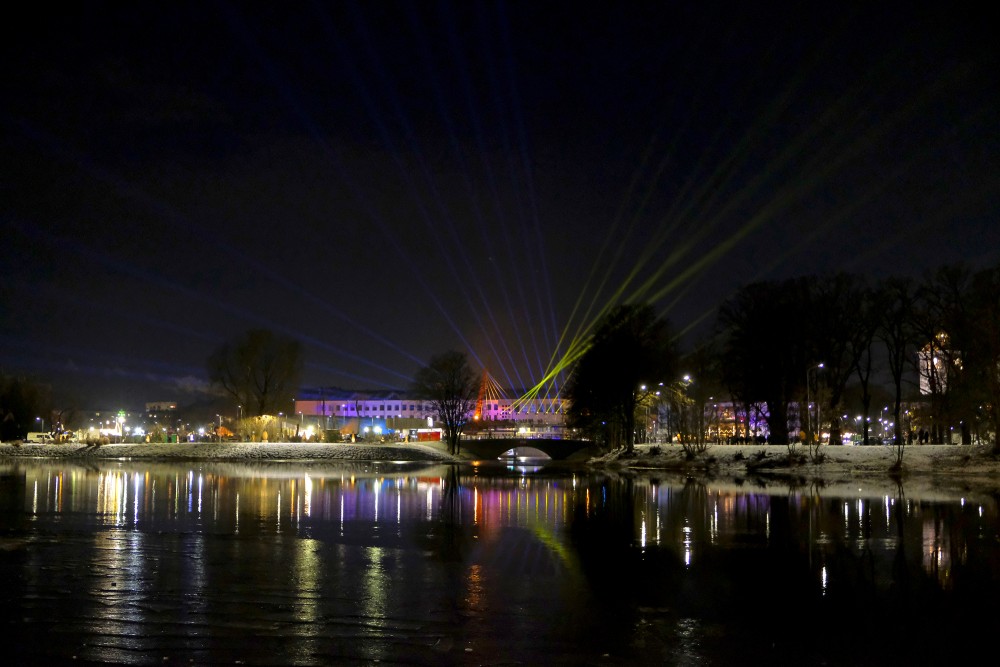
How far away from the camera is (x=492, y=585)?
14.6m

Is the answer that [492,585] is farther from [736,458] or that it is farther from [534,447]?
[534,447]

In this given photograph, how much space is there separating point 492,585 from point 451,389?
8235 centimetres

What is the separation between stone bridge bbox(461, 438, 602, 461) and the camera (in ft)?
336

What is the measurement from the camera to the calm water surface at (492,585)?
10500mm

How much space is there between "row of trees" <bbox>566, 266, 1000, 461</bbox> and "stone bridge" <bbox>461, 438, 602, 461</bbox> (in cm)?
2079

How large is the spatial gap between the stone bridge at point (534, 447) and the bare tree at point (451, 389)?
4.03 m

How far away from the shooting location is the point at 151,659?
9.80 meters

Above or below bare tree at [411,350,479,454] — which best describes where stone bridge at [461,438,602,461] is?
below

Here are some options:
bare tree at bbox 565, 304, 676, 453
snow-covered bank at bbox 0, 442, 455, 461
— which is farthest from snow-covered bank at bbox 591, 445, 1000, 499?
snow-covered bank at bbox 0, 442, 455, 461

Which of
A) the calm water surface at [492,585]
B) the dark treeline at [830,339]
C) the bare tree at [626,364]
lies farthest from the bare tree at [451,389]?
the calm water surface at [492,585]

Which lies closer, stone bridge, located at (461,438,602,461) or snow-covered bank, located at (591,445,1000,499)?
snow-covered bank, located at (591,445,1000,499)

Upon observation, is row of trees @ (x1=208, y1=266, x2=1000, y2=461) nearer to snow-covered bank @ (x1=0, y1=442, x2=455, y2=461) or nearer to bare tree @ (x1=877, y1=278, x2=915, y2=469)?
bare tree @ (x1=877, y1=278, x2=915, y2=469)

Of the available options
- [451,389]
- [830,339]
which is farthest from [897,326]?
[451,389]

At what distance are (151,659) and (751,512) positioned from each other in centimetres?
2246
